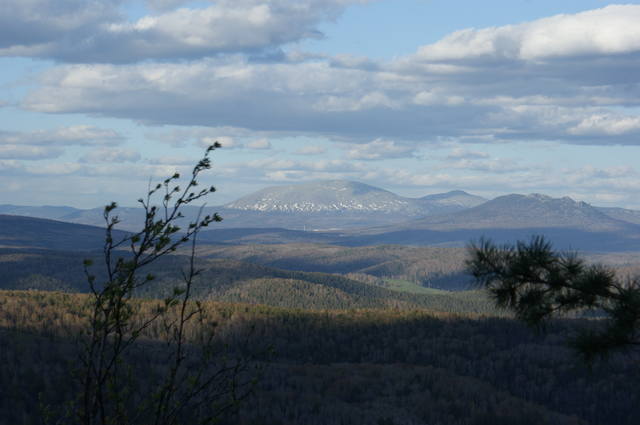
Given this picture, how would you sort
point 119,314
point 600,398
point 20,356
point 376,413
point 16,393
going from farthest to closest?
point 600,398 < point 376,413 < point 20,356 < point 16,393 < point 119,314

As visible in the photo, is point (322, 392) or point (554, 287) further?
point (322, 392)

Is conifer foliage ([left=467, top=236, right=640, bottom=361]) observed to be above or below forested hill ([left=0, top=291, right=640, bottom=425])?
above

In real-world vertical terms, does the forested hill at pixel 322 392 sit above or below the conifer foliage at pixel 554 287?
A: below

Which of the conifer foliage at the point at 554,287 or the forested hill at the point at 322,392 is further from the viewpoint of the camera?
the forested hill at the point at 322,392

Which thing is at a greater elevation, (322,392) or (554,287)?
(554,287)

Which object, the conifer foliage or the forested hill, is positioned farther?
the forested hill

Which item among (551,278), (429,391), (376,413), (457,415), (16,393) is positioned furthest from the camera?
(429,391)

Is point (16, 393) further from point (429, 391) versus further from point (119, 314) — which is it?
point (119, 314)

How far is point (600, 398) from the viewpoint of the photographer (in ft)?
646

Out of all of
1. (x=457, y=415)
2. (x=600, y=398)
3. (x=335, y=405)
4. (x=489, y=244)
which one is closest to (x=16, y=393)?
(x=335, y=405)

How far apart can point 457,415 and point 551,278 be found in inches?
5060

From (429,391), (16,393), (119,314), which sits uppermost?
(119,314)

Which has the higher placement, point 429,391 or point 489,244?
point 489,244

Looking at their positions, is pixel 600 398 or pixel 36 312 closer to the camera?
pixel 36 312
